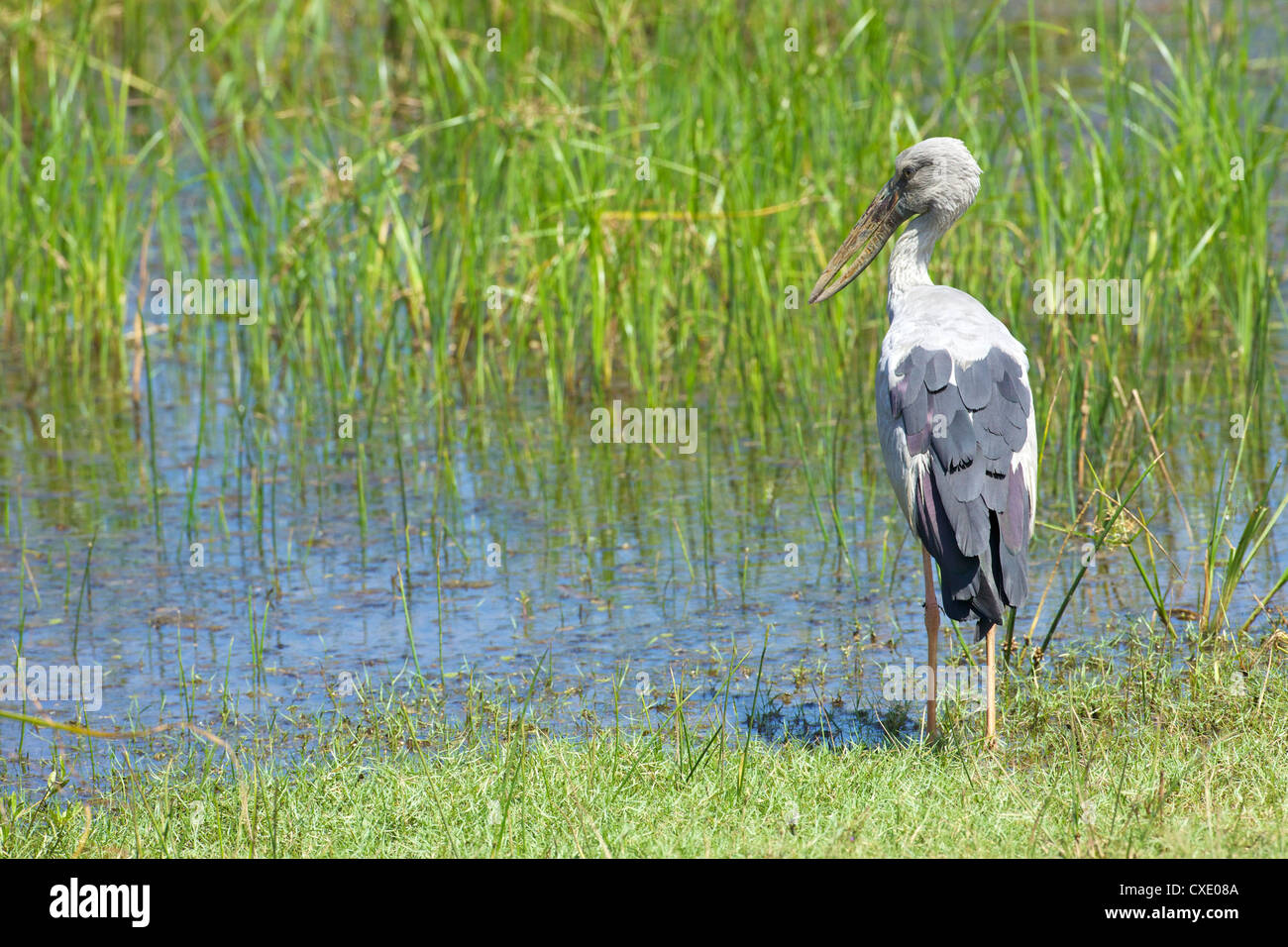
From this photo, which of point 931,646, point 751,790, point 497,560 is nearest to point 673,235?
point 497,560

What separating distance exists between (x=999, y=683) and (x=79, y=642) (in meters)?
2.88

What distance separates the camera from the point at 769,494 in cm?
670

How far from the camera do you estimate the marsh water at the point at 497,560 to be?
5.29 m

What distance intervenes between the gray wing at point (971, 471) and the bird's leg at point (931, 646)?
0.21 m

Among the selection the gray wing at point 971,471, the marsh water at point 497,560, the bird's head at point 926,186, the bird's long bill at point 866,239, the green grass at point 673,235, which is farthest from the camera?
the green grass at point 673,235

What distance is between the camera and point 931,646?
489cm

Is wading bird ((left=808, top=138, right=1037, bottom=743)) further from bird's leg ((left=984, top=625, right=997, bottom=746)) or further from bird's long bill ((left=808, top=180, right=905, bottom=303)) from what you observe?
bird's long bill ((left=808, top=180, right=905, bottom=303))

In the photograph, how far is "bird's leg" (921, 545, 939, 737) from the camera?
4676 millimetres

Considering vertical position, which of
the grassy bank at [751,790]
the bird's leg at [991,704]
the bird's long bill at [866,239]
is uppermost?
the bird's long bill at [866,239]

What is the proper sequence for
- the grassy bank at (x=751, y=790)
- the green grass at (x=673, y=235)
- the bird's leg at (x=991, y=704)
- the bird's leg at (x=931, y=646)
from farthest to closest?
the green grass at (x=673, y=235) → the bird's leg at (x=931, y=646) → the bird's leg at (x=991, y=704) → the grassy bank at (x=751, y=790)

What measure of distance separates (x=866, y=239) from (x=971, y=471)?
150cm

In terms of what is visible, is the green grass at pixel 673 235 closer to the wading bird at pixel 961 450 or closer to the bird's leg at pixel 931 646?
the bird's leg at pixel 931 646

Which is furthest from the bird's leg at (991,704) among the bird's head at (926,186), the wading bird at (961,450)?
the bird's head at (926,186)
